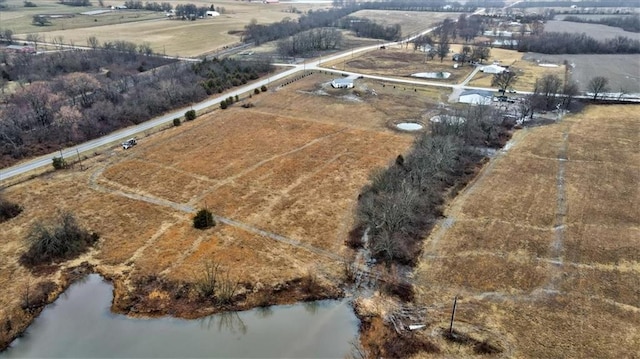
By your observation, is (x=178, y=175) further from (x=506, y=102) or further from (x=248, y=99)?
(x=506, y=102)

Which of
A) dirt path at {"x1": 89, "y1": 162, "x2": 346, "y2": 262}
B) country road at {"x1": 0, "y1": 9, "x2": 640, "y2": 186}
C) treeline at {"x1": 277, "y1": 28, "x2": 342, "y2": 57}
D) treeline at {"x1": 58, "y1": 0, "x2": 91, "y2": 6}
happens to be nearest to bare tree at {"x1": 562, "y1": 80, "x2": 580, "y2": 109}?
country road at {"x1": 0, "y1": 9, "x2": 640, "y2": 186}

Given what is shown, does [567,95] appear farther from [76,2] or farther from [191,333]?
[76,2]

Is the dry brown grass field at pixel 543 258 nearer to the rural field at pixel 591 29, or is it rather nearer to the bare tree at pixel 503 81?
the bare tree at pixel 503 81

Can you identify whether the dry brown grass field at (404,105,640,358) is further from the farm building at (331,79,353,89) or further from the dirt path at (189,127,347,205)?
the farm building at (331,79,353,89)

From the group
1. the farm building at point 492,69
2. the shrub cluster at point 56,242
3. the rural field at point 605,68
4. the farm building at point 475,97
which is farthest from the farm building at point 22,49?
the rural field at point 605,68

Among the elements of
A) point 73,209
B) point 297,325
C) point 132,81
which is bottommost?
point 297,325

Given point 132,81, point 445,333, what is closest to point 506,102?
point 445,333
